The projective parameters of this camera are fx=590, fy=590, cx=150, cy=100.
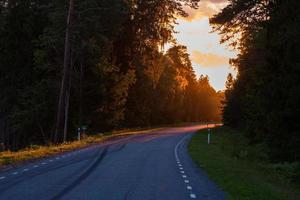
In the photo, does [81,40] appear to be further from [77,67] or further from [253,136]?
[253,136]

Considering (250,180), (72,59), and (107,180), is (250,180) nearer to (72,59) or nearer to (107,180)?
(107,180)

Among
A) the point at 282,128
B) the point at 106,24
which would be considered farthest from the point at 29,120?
the point at 282,128

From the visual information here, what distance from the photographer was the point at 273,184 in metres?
19.9

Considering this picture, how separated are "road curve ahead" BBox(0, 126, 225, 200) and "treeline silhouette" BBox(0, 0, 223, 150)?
710 inches

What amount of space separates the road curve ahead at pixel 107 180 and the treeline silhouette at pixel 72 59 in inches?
710

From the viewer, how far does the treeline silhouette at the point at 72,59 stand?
48.2 meters

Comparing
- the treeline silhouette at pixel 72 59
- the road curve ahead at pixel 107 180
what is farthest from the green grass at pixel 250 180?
the treeline silhouette at pixel 72 59

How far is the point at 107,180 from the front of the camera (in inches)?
726

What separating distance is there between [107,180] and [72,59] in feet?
114

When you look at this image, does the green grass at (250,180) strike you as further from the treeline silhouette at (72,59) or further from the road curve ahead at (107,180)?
the treeline silhouette at (72,59)

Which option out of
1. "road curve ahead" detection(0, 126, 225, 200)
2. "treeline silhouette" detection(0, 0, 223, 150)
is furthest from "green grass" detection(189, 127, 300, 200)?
"treeline silhouette" detection(0, 0, 223, 150)

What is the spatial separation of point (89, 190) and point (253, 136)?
3063cm

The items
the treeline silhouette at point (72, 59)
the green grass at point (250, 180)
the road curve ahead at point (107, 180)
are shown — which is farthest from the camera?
the treeline silhouette at point (72, 59)

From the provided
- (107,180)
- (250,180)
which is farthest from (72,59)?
(107,180)
